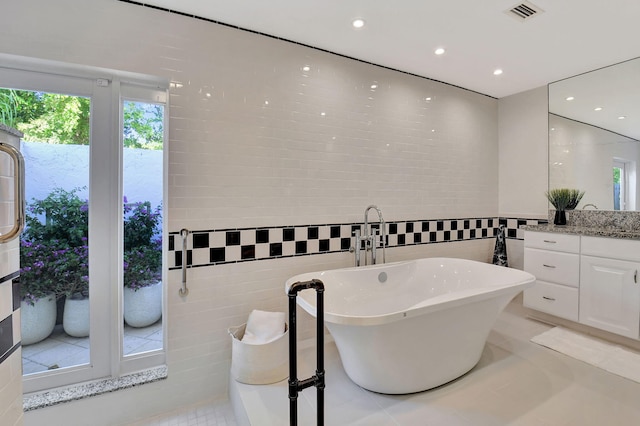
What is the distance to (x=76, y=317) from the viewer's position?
71.0 inches

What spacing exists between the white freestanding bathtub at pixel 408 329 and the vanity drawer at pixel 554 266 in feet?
2.74

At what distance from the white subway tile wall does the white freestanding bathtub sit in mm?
371

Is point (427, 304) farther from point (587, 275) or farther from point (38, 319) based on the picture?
point (38, 319)

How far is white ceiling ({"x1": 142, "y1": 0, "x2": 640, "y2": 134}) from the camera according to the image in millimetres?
1846

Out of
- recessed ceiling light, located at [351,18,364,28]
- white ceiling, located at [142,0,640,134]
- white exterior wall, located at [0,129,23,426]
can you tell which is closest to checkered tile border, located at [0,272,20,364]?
white exterior wall, located at [0,129,23,426]

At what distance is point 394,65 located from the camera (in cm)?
266

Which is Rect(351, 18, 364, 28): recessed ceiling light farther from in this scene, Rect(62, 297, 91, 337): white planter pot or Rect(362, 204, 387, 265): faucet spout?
Rect(62, 297, 91, 337): white planter pot

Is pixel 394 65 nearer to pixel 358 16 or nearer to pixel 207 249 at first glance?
pixel 358 16

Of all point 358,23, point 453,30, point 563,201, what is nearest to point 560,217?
point 563,201

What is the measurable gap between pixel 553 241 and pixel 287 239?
243 cm

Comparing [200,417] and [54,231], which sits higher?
[54,231]

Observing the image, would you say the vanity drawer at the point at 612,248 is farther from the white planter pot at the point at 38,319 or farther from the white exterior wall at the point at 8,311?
the white planter pot at the point at 38,319

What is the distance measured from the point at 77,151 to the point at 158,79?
65 centimetres

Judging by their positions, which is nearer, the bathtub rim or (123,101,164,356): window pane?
the bathtub rim
